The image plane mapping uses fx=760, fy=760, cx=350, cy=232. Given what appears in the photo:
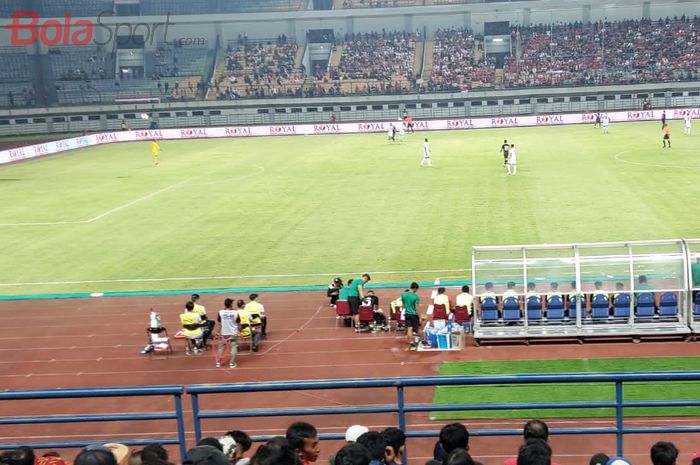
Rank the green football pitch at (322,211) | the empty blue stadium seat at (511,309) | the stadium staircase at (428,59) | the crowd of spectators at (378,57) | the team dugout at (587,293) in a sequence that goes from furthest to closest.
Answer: the crowd of spectators at (378,57), the stadium staircase at (428,59), the green football pitch at (322,211), the empty blue stadium seat at (511,309), the team dugout at (587,293)

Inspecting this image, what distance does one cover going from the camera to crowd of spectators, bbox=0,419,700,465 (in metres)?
5.43

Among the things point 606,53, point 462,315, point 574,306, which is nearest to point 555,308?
point 574,306

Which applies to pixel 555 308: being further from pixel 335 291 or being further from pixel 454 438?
pixel 454 438

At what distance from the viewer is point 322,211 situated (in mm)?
34000

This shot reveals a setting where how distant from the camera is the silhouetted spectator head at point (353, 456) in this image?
5383 millimetres

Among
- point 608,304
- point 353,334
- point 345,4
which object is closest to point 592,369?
point 608,304

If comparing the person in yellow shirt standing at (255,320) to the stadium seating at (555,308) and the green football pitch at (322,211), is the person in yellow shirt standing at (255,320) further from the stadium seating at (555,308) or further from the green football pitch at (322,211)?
the stadium seating at (555,308)

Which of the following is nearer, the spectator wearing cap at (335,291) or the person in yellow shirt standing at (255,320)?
the person in yellow shirt standing at (255,320)

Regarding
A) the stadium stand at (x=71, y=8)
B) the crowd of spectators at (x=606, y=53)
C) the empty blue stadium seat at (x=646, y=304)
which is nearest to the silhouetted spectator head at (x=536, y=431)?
the empty blue stadium seat at (x=646, y=304)

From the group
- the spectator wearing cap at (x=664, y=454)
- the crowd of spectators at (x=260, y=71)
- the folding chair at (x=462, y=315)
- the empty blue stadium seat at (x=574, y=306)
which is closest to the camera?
the spectator wearing cap at (x=664, y=454)

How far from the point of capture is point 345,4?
102688 millimetres

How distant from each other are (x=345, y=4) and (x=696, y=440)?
3833 inches

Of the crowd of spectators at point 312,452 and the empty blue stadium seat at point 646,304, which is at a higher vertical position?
the crowd of spectators at point 312,452

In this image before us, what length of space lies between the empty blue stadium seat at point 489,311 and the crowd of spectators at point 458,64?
67.4 m
